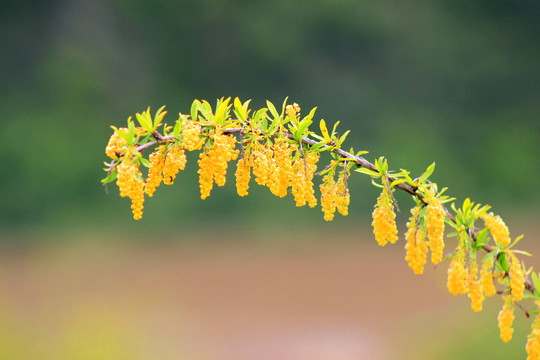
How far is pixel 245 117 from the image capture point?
48.1 inches

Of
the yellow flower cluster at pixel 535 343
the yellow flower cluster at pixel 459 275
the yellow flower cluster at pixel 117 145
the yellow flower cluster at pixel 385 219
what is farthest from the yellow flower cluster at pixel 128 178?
the yellow flower cluster at pixel 535 343

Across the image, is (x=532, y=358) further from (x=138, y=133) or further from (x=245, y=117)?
(x=138, y=133)

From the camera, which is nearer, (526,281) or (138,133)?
(138,133)

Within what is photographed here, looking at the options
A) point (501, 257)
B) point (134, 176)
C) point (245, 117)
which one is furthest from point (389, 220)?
point (134, 176)

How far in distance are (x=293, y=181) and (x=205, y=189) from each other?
191mm

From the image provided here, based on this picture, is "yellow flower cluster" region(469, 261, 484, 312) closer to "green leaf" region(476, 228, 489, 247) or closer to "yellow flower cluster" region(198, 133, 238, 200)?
"green leaf" region(476, 228, 489, 247)

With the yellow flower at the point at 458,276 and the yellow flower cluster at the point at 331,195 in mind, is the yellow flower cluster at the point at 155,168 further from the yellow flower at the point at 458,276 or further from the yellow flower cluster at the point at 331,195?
the yellow flower at the point at 458,276

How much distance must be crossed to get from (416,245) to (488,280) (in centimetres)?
16

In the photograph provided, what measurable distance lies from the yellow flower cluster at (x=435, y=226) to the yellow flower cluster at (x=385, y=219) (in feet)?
0.24

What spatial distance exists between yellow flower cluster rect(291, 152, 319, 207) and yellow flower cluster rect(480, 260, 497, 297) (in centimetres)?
39

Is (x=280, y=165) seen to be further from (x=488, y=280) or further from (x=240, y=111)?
(x=488, y=280)

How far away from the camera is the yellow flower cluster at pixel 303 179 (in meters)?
1.26

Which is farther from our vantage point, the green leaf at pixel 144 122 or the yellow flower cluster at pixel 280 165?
the yellow flower cluster at pixel 280 165

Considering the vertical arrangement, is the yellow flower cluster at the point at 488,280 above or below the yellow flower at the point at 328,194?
below
